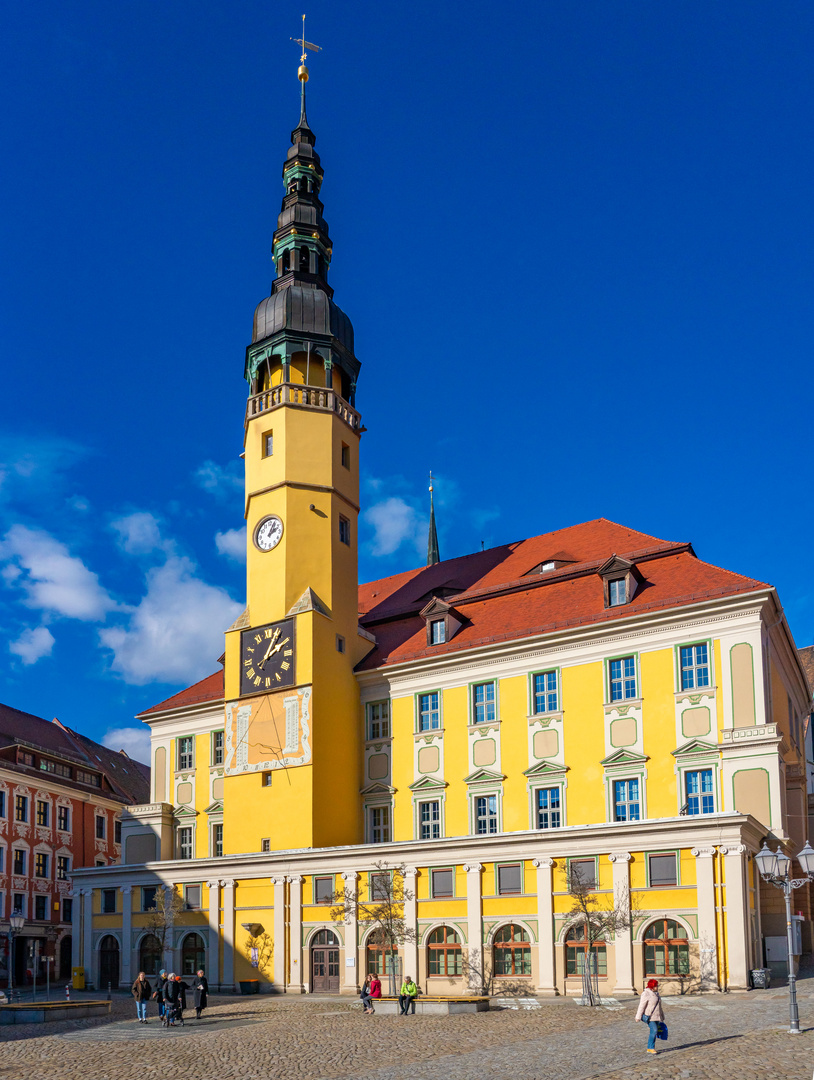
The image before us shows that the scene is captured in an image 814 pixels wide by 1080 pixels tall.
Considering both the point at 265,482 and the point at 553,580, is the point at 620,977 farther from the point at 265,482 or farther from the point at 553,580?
the point at 265,482

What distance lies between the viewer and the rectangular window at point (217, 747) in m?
53.3

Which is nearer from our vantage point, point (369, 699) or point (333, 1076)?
point (333, 1076)

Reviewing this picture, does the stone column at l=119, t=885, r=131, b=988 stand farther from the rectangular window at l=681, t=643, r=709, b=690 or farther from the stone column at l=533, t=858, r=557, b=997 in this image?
the rectangular window at l=681, t=643, r=709, b=690

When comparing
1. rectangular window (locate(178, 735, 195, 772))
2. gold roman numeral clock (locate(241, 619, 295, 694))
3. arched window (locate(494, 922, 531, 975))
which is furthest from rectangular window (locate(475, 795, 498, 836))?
rectangular window (locate(178, 735, 195, 772))

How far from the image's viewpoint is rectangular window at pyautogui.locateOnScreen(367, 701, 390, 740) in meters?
49.8

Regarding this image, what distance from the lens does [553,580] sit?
1929 inches

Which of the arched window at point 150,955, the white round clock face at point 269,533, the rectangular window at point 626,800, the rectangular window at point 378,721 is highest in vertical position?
the white round clock face at point 269,533

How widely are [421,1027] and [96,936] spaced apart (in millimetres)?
24855

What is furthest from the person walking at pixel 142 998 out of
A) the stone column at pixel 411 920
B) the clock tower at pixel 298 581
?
the clock tower at pixel 298 581

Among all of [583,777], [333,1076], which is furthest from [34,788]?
[333,1076]

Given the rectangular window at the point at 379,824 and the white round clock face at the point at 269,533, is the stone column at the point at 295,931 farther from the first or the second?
the white round clock face at the point at 269,533

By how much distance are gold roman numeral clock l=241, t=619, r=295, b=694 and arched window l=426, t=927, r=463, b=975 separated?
12521 mm

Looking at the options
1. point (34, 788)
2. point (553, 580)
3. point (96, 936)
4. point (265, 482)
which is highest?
point (265, 482)

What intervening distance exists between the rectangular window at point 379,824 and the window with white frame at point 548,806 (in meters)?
7.21
